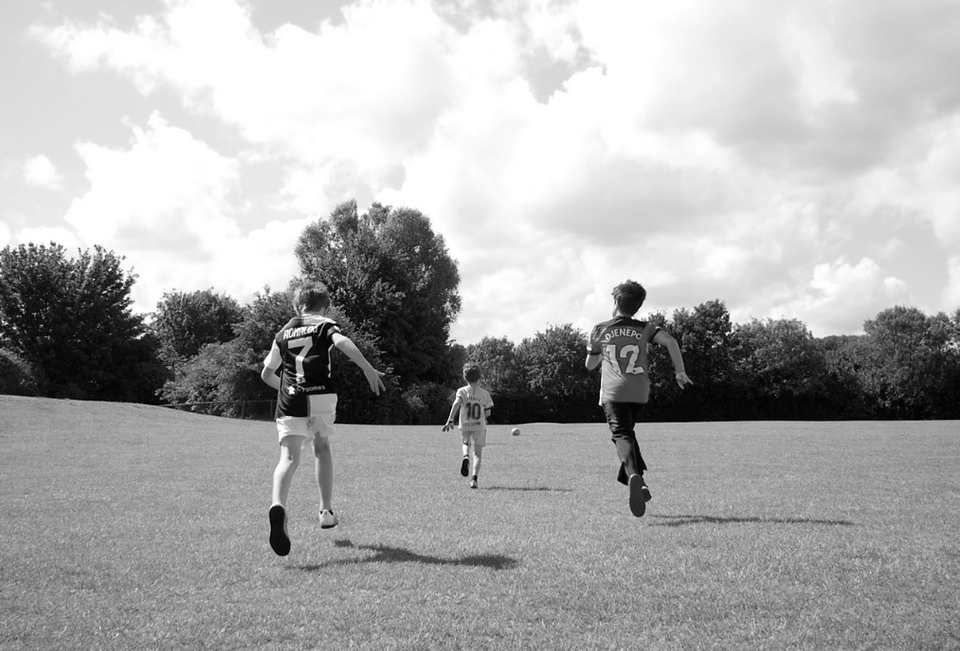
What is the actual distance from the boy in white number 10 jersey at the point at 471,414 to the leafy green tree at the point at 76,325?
177 feet

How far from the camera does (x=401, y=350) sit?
56.7 m

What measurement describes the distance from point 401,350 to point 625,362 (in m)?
49.4

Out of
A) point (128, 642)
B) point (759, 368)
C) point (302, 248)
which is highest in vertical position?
point (302, 248)

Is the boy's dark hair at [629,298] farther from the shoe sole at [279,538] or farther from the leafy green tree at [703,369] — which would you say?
the leafy green tree at [703,369]

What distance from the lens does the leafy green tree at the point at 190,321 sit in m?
82.3

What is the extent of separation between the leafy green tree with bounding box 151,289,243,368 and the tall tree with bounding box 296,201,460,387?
77.9 ft

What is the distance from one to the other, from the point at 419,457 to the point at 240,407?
31978 millimetres

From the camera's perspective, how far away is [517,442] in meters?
23.2

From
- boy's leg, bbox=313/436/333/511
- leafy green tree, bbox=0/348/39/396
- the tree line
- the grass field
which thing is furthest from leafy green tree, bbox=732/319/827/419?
boy's leg, bbox=313/436/333/511

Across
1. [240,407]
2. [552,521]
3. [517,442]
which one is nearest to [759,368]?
[240,407]

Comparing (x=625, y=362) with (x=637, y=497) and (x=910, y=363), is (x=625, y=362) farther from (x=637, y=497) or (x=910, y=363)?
(x=910, y=363)

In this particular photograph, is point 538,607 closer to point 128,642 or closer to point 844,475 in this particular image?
point 128,642

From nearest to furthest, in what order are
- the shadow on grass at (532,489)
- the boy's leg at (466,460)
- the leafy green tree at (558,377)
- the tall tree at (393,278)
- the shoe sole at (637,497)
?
the shoe sole at (637,497)
the shadow on grass at (532,489)
the boy's leg at (466,460)
the tall tree at (393,278)
the leafy green tree at (558,377)

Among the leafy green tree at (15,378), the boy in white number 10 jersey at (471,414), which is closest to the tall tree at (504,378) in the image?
the leafy green tree at (15,378)
